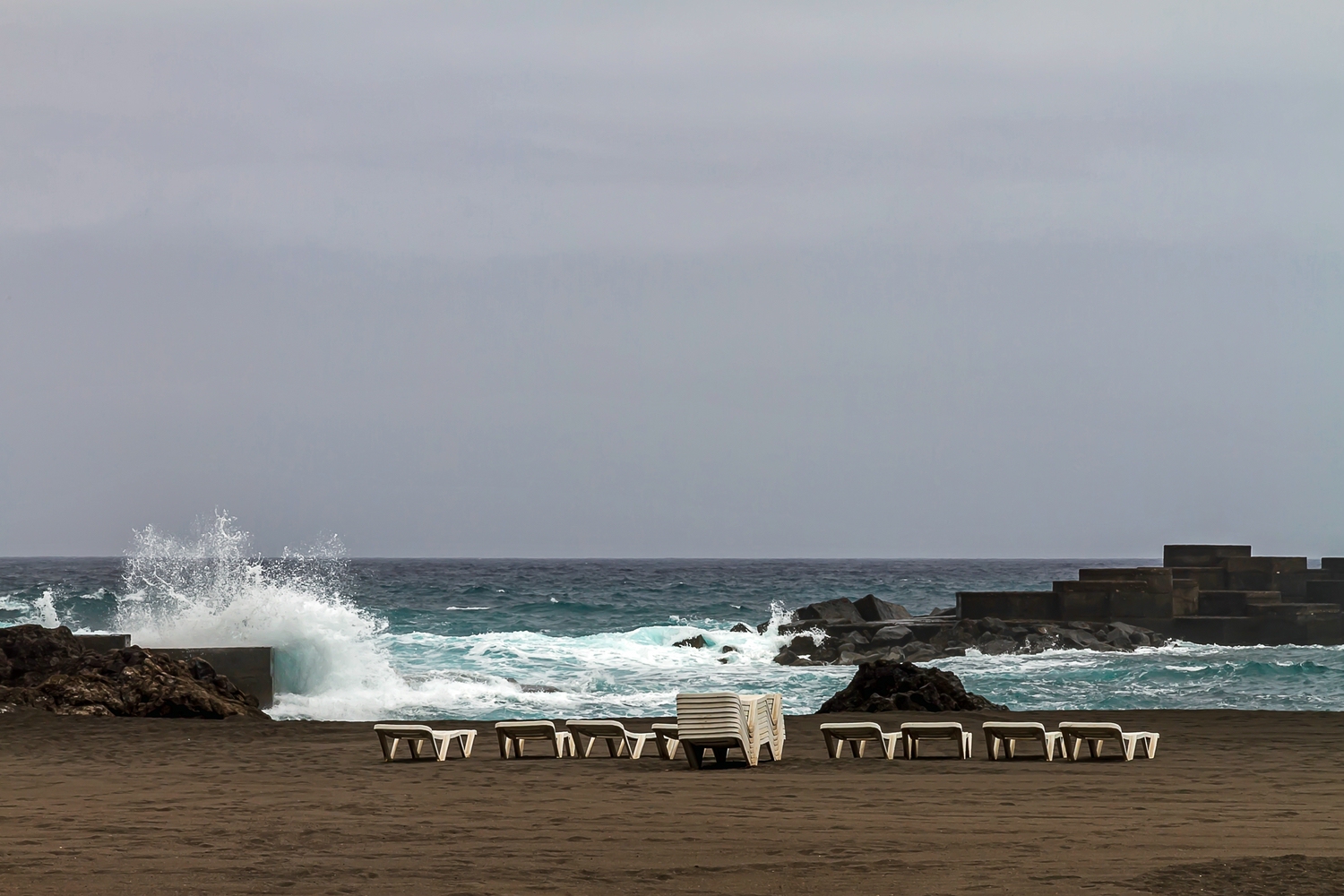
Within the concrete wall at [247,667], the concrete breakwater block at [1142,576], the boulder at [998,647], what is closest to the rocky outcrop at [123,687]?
the concrete wall at [247,667]

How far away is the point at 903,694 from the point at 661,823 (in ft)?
30.3

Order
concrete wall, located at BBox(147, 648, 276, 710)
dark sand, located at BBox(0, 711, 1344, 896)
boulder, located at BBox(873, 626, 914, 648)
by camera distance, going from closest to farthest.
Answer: dark sand, located at BBox(0, 711, 1344, 896)
concrete wall, located at BBox(147, 648, 276, 710)
boulder, located at BBox(873, 626, 914, 648)

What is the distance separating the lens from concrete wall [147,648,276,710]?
1955 cm

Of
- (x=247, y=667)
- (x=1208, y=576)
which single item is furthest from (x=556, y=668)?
(x=1208, y=576)

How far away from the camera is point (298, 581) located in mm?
27688

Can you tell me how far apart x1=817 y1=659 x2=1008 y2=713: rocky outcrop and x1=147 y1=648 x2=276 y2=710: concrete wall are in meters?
8.45

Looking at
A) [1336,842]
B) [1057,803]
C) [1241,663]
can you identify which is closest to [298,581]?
[1241,663]

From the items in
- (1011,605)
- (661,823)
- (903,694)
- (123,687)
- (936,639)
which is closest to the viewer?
(661,823)

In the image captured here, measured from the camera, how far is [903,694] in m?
17.0

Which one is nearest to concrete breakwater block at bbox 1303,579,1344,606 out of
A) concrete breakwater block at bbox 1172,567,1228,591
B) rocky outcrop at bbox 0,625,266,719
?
concrete breakwater block at bbox 1172,567,1228,591

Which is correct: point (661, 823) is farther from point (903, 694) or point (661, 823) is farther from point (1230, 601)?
point (1230, 601)

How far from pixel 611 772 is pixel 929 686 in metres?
6.96

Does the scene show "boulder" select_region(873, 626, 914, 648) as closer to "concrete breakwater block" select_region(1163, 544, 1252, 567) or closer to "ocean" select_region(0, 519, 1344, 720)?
"ocean" select_region(0, 519, 1344, 720)

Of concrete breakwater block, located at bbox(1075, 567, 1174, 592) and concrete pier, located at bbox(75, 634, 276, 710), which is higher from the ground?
concrete breakwater block, located at bbox(1075, 567, 1174, 592)
